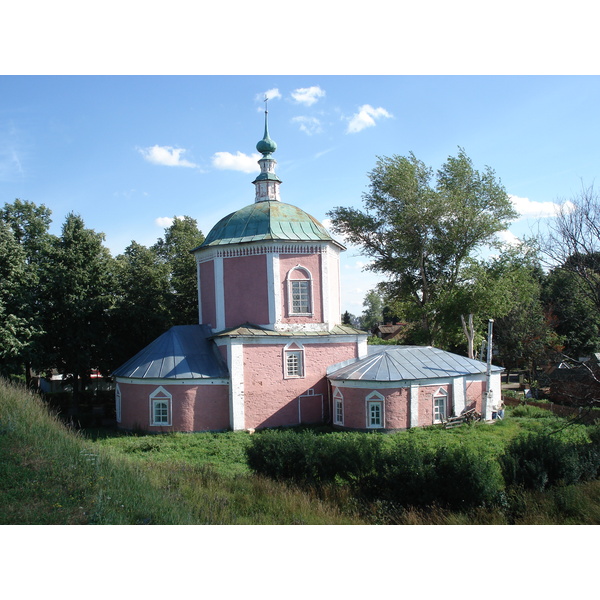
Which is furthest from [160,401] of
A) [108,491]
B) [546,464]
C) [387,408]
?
[546,464]

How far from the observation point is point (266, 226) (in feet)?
66.0

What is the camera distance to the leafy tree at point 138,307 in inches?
925

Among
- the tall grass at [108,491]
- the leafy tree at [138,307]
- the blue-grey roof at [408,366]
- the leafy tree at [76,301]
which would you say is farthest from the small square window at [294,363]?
the leafy tree at [76,301]

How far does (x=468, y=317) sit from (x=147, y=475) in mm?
19947

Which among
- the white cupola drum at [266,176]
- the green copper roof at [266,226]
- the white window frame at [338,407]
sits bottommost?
the white window frame at [338,407]

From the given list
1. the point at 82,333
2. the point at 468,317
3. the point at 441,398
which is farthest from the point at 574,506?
the point at 82,333

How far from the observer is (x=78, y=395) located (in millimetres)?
24172

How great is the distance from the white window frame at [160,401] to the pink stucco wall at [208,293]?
3.61 metres

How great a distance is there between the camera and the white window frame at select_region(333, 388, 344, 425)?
18578mm

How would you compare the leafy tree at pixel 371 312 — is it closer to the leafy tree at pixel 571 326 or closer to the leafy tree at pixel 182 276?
the leafy tree at pixel 571 326

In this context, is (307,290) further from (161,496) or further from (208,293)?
(161,496)

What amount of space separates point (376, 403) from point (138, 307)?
40.7 ft

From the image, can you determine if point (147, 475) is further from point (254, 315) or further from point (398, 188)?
point (398, 188)

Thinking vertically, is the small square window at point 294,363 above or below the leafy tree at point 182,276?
below
